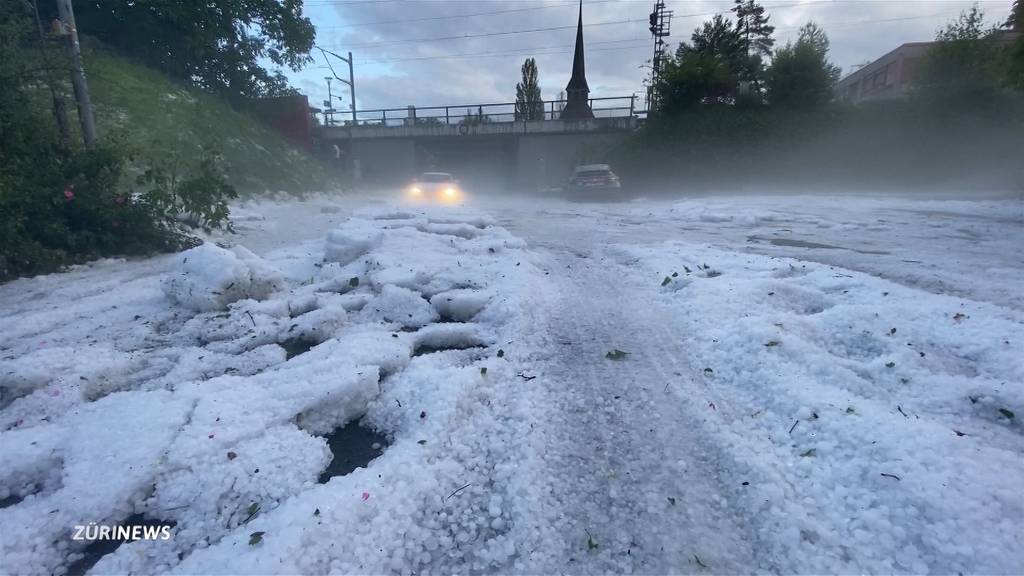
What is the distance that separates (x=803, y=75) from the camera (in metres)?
20.7

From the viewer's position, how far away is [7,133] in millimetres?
5840

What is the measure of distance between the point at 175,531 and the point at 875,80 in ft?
173

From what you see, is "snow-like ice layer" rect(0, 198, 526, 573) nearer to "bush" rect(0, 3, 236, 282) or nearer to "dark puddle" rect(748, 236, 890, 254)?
"bush" rect(0, 3, 236, 282)

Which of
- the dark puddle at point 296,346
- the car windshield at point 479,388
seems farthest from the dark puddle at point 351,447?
the dark puddle at point 296,346

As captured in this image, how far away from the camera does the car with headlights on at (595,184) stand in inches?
664

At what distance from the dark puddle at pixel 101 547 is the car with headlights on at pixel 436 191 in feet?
52.4

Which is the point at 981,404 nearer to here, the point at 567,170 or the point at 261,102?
the point at 567,170

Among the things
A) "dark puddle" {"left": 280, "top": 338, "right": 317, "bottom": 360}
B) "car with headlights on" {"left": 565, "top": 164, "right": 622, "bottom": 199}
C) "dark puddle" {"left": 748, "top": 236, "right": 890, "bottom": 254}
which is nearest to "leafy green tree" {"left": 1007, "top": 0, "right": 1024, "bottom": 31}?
"dark puddle" {"left": 748, "top": 236, "right": 890, "bottom": 254}

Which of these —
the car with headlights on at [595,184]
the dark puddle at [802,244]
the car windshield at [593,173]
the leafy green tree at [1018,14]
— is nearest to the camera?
the dark puddle at [802,244]

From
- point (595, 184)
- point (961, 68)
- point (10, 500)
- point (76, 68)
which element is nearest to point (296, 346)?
point (10, 500)

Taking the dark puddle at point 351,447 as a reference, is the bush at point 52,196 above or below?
above

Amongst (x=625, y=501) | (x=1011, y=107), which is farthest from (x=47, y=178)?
(x=1011, y=107)

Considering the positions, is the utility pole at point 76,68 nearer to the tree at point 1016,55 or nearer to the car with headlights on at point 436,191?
the car with headlights on at point 436,191

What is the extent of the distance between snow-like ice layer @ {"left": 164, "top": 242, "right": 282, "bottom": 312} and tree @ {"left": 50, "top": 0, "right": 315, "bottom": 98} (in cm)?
1715
